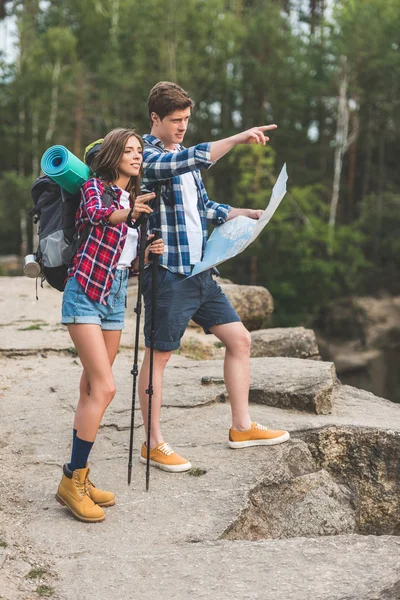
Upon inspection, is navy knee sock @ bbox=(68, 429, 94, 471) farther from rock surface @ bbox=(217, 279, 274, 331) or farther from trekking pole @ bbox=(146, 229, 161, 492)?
rock surface @ bbox=(217, 279, 274, 331)

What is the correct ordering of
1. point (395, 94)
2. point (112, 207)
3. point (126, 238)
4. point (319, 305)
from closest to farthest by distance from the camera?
point (112, 207)
point (126, 238)
point (319, 305)
point (395, 94)

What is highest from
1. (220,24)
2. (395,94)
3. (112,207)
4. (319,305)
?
(220,24)

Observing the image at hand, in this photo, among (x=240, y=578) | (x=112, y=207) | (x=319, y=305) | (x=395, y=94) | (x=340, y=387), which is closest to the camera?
(x=240, y=578)

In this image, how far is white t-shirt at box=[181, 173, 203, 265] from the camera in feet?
14.0

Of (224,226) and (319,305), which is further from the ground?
(224,226)

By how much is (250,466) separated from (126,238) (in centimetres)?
144

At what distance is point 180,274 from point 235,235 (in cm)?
38

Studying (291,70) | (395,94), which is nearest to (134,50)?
(291,70)

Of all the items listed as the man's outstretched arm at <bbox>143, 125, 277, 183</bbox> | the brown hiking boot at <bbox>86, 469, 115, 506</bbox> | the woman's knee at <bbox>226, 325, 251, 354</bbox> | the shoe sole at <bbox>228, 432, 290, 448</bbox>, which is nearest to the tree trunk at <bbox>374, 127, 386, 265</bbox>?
the shoe sole at <bbox>228, 432, 290, 448</bbox>

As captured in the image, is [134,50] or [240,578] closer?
[240,578]

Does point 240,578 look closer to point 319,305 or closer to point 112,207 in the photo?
point 112,207

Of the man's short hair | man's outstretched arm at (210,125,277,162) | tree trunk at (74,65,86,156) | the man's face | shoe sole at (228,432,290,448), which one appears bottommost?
shoe sole at (228,432,290,448)

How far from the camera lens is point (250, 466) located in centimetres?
446

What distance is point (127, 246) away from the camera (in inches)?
160
